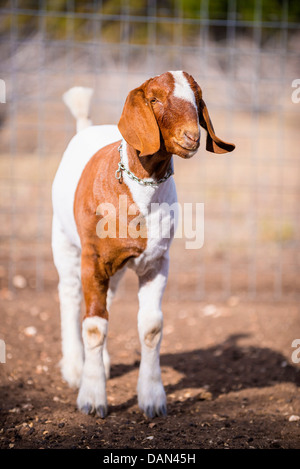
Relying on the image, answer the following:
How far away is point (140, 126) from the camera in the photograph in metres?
2.64

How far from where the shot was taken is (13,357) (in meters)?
4.28

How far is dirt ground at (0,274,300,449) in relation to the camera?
3.01 m

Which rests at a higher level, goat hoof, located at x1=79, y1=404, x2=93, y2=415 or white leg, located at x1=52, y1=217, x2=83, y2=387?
white leg, located at x1=52, y1=217, x2=83, y2=387

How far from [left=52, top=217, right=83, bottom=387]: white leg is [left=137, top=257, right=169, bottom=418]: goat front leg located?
654 millimetres

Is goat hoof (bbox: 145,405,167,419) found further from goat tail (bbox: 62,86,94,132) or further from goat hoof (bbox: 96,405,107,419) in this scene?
goat tail (bbox: 62,86,94,132)

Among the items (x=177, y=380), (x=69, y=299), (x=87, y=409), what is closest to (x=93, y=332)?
(x=87, y=409)

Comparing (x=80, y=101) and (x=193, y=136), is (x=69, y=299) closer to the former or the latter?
(x=80, y=101)

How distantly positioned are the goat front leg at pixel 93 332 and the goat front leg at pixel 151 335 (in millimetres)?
231

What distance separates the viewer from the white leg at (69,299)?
12.6ft

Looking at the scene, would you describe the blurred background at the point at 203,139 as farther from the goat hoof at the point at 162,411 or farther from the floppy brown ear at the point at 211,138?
the goat hoof at the point at 162,411

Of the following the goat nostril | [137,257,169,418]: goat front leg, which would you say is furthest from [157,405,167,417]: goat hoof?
the goat nostril
